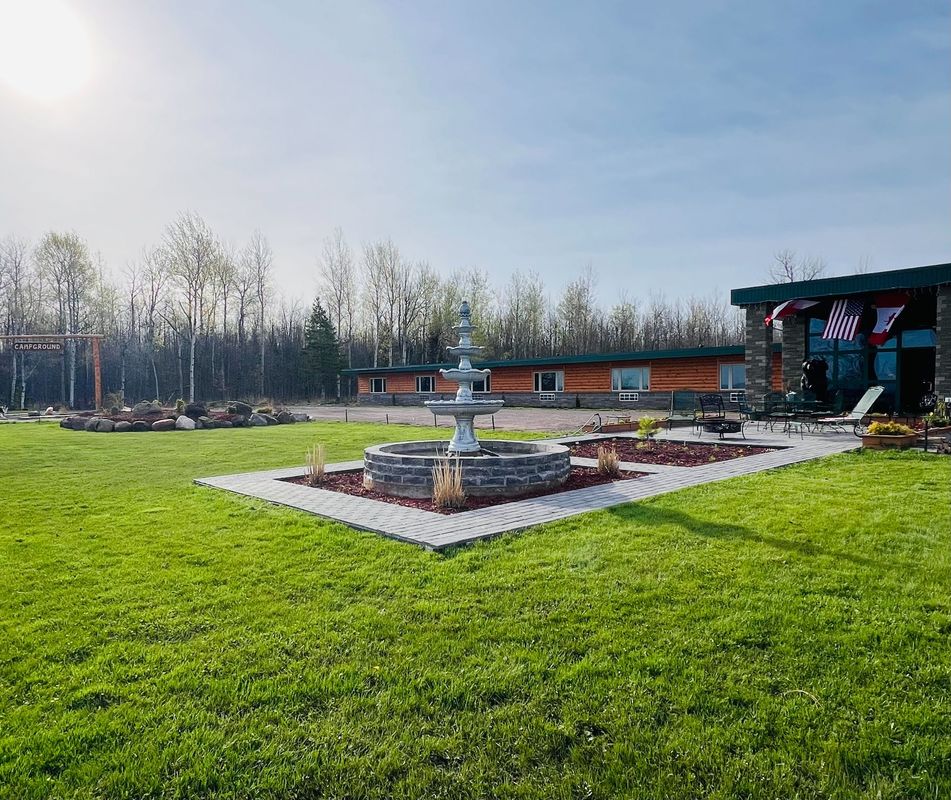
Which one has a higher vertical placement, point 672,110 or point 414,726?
point 672,110

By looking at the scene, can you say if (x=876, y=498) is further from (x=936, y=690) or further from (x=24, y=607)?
(x=24, y=607)

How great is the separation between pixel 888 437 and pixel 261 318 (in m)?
44.9

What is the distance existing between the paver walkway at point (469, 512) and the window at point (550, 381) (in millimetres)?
21843

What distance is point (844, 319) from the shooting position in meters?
17.6

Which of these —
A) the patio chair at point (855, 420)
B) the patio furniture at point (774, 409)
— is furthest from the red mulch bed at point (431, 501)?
the patio furniture at point (774, 409)

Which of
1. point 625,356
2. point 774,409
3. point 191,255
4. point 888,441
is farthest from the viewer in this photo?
point 191,255

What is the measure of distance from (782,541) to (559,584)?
→ 223cm

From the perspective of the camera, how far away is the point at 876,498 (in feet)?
21.9

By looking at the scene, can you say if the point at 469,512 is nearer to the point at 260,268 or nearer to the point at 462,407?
the point at 462,407

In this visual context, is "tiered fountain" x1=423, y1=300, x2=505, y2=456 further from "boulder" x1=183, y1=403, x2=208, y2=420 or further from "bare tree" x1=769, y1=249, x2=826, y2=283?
"bare tree" x1=769, y1=249, x2=826, y2=283

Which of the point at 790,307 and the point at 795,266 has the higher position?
the point at 795,266

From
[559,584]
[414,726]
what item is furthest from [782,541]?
[414,726]

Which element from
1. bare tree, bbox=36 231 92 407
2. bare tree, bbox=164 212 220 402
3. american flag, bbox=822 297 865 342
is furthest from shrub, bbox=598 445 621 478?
bare tree, bbox=36 231 92 407

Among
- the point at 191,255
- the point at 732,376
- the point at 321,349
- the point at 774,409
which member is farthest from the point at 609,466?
the point at 321,349
